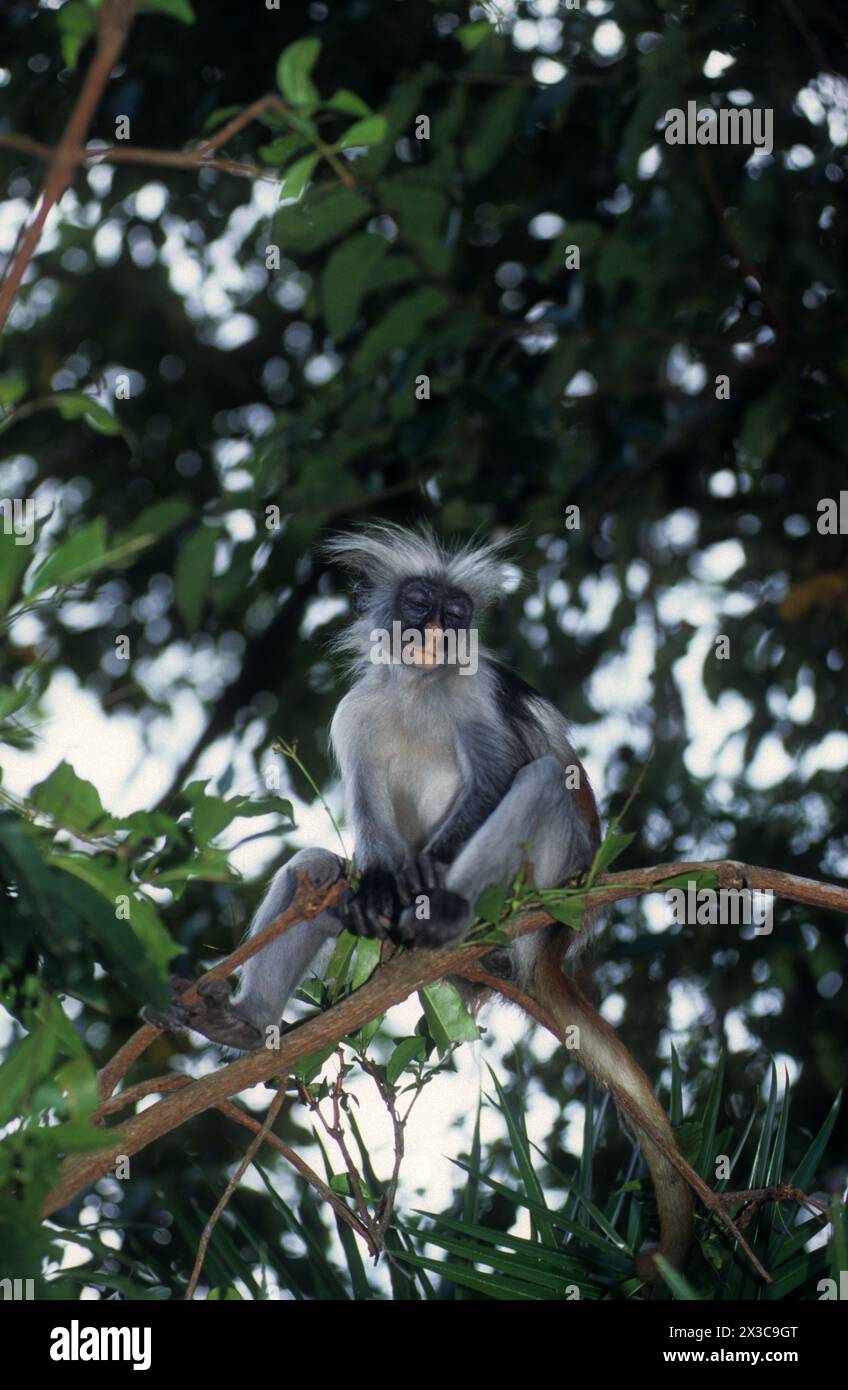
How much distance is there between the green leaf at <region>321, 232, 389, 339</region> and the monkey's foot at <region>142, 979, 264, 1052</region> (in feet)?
5.57

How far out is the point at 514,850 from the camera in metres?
4.36

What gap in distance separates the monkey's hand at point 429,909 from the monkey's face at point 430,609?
2.96 feet

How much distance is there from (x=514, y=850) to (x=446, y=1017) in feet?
2.81

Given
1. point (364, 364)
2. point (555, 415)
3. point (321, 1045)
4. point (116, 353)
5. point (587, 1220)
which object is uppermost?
point (116, 353)

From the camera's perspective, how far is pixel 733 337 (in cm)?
593

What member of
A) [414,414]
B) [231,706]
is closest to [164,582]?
[231,706]

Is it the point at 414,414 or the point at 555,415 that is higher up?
the point at 555,415

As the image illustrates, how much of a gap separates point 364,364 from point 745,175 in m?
1.73

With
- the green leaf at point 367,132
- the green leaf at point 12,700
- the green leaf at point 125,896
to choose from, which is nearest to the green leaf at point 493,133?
the green leaf at point 367,132

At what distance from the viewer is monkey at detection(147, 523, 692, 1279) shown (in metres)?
4.09

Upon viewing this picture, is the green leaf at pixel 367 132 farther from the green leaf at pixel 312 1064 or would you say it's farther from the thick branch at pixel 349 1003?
the green leaf at pixel 312 1064

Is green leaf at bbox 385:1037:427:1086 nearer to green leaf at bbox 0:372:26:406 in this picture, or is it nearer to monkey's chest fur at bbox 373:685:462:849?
monkey's chest fur at bbox 373:685:462:849

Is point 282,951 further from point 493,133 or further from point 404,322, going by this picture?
point 493,133

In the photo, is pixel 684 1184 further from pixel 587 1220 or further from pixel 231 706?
pixel 231 706
